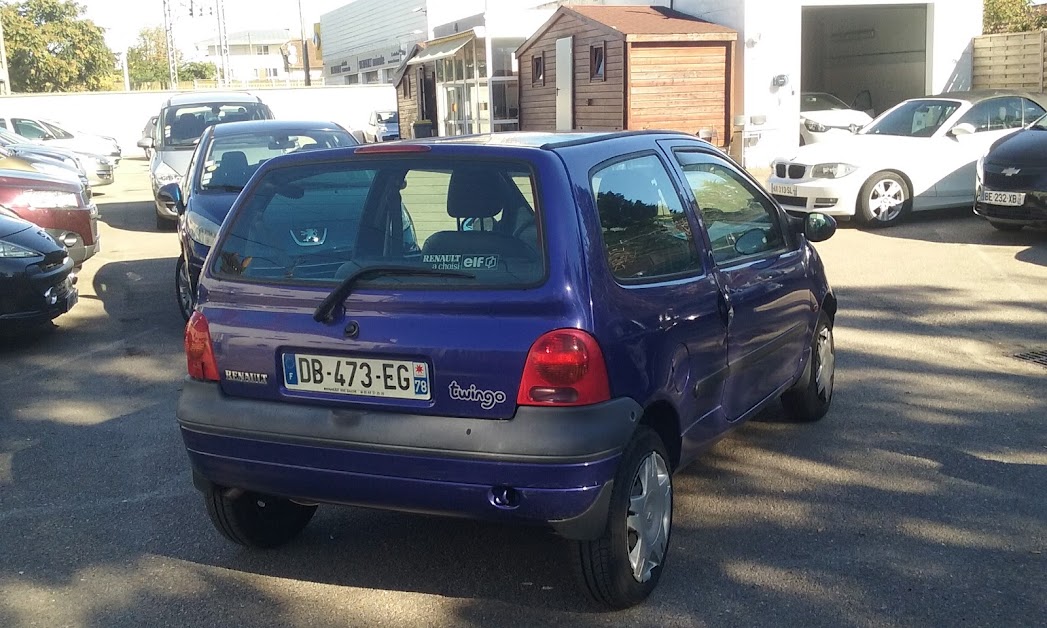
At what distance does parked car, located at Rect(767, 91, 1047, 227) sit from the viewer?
13.6m

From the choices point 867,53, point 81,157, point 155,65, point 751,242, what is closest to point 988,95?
point 751,242

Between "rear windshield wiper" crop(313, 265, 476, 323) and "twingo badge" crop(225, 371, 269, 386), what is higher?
"rear windshield wiper" crop(313, 265, 476, 323)

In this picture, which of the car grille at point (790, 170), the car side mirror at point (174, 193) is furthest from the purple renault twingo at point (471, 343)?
the car grille at point (790, 170)

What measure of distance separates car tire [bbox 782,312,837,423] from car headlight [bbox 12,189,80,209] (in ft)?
24.7

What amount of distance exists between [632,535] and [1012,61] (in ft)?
68.2

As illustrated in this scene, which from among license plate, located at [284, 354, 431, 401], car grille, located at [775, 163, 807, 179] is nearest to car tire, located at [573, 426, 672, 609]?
license plate, located at [284, 354, 431, 401]

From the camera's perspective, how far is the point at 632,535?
12.8 feet

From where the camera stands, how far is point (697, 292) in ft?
14.1

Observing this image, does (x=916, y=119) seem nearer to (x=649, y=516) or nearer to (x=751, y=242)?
(x=751, y=242)

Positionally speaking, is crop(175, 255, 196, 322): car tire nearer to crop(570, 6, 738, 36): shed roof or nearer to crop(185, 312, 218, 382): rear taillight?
crop(185, 312, 218, 382): rear taillight

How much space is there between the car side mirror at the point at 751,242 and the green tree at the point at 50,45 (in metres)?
56.0

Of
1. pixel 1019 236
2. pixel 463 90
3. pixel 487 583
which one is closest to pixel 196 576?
pixel 487 583

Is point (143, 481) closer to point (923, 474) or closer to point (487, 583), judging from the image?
point (487, 583)

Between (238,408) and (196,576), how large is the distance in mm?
801
